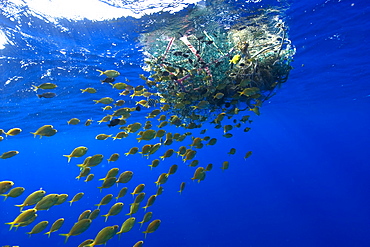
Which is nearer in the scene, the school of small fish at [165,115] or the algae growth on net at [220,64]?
the school of small fish at [165,115]

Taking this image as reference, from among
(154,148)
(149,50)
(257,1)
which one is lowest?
(154,148)

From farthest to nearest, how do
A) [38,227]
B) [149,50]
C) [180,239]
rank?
[180,239] → [149,50] → [38,227]

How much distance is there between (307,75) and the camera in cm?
2050

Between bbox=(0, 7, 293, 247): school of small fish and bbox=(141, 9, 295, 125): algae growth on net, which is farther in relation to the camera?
bbox=(141, 9, 295, 125): algae growth on net

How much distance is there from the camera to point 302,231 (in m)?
36.3

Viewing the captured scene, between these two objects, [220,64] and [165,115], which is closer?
[165,115]

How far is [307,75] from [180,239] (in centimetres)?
3066

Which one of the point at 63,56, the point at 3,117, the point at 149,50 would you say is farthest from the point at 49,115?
the point at 149,50

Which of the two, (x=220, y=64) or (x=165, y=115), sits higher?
(x=220, y=64)

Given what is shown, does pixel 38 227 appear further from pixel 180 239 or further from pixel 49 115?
pixel 180 239

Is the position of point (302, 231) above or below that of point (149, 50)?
below

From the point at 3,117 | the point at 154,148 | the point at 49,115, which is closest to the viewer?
the point at 154,148

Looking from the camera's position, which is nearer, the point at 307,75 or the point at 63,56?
the point at 63,56

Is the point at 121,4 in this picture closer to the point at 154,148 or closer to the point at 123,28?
the point at 123,28
